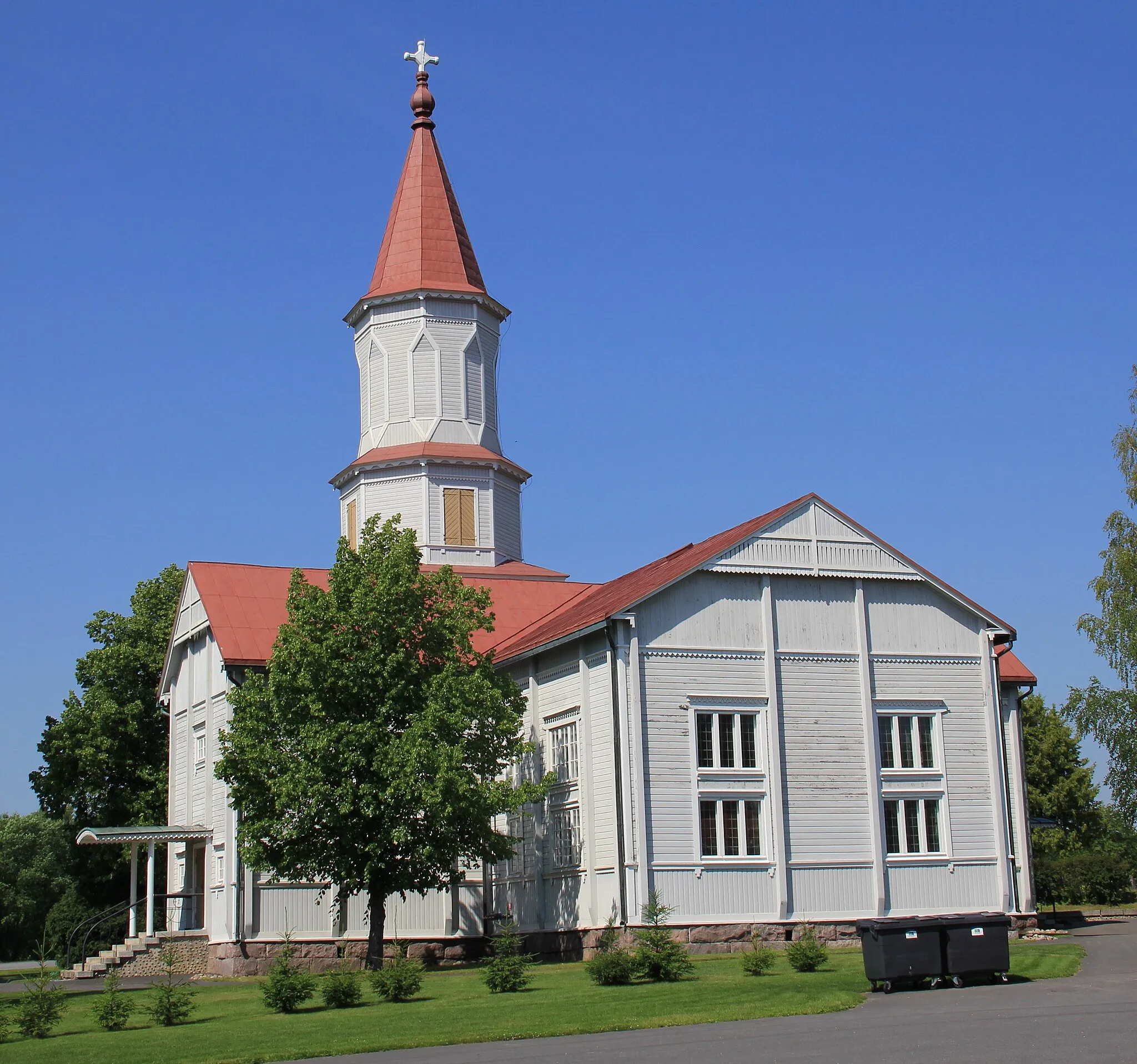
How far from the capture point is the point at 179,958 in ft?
120

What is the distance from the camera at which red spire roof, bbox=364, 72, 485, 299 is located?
1841 inches

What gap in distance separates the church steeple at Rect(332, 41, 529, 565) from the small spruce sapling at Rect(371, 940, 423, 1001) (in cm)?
2141

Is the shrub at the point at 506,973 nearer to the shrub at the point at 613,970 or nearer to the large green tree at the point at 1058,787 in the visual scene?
the shrub at the point at 613,970

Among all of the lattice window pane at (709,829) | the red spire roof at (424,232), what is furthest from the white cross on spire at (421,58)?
the lattice window pane at (709,829)

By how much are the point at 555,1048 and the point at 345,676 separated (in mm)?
14186

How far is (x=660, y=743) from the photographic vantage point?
104 feet

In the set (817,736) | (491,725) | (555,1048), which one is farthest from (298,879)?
(555,1048)

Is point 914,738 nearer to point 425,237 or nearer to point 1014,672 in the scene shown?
point 1014,672

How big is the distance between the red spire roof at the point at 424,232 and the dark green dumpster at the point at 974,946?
2946 cm

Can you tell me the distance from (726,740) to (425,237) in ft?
73.3

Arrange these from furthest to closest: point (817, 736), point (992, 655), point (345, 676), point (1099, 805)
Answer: point (1099, 805) < point (992, 655) < point (817, 736) < point (345, 676)

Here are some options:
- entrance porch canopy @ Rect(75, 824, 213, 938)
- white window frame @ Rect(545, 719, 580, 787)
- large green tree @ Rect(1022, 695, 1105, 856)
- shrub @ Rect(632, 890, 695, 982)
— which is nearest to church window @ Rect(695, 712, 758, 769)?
white window frame @ Rect(545, 719, 580, 787)

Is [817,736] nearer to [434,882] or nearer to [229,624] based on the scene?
[434,882]

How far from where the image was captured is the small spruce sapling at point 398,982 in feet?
76.5
